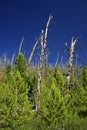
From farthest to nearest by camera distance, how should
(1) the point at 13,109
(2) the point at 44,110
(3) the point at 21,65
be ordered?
1. (3) the point at 21,65
2. (1) the point at 13,109
3. (2) the point at 44,110

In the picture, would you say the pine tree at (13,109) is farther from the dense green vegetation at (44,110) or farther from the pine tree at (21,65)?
the pine tree at (21,65)

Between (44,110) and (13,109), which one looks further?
(13,109)

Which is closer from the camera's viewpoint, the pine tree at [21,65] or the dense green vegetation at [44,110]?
the dense green vegetation at [44,110]

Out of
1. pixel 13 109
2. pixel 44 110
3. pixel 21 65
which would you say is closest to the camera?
pixel 44 110

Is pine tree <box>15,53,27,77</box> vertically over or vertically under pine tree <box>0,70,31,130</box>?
over

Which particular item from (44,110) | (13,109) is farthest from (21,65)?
(44,110)

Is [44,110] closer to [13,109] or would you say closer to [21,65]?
[13,109]

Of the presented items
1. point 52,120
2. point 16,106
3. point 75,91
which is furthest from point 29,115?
point 75,91

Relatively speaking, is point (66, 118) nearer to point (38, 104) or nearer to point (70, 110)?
point (70, 110)

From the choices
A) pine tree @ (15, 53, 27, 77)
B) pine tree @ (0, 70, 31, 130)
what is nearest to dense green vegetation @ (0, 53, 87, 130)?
pine tree @ (0, 70, 31, 130)

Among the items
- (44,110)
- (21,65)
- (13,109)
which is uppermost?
(21,65)

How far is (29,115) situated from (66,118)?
5750 mm

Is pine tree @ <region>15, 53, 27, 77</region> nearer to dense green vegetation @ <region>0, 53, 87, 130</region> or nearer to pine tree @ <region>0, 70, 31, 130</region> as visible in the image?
dense green vegetation @ <region>0, 53, 87, 130</region>

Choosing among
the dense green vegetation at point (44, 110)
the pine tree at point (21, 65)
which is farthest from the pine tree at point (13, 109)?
the pine tree at point (21, 65)
